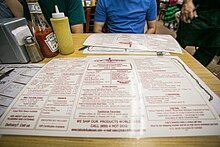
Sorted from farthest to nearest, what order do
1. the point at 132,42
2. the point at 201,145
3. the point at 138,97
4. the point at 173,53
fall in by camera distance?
the point at 132,42 → the point at 173,53 → the point at 138,97 → the point at 201,145

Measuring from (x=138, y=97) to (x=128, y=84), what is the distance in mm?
64

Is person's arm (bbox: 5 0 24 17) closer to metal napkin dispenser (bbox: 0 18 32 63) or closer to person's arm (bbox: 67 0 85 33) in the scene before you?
person's arm (bbox: 67 0 85 33)

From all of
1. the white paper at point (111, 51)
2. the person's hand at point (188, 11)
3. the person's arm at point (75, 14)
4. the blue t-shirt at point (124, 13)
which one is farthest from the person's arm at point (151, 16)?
the white paper at point (111, 51)

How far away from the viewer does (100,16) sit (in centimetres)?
132

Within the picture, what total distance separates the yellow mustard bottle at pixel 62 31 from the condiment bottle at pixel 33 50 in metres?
0.08

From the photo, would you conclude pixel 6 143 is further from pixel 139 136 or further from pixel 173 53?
pixel 173 53

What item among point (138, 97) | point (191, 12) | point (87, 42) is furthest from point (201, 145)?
point (191, 12)

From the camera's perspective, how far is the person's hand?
3.53ft

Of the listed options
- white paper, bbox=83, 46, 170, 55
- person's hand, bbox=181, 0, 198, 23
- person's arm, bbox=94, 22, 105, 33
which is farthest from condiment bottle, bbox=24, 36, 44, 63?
person's hand, bbox=181, 0, 198, 23

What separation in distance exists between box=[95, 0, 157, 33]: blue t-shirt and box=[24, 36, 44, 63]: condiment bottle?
76cm

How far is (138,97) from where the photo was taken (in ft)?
1.42

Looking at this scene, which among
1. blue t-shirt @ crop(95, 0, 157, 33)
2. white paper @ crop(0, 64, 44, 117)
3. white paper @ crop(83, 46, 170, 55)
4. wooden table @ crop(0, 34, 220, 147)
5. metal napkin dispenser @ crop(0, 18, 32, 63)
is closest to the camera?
wooden table @ crop(0, 34, 220, 147)

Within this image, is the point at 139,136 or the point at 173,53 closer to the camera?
the point at 139,136

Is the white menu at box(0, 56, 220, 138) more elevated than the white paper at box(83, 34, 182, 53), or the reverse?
the white menu at box(0, 56, 220, 138)
